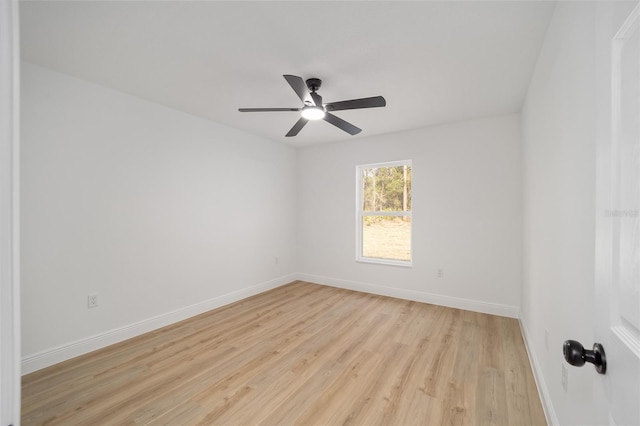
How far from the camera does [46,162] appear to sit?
7.47ft

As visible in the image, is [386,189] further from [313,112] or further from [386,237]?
[313,112]

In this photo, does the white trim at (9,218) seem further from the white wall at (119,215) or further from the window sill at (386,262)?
the window sill at (386,262)

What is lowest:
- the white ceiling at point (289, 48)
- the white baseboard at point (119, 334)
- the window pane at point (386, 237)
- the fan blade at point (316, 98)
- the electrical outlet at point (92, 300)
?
the white baseboard at point (119, 334)

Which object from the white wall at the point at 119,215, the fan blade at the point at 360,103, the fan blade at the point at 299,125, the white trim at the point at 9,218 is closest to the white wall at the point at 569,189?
the fan blade at the point at 360,103

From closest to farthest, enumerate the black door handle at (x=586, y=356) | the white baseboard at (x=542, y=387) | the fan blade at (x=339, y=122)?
the black door handle at (x=586, y=356)
the white baseboard at (x=542, y=387)
the fan blade at (x=339, y=122)

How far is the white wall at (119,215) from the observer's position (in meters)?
2.24

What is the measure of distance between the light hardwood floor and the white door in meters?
1.47

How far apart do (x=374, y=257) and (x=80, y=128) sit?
13.0 feet

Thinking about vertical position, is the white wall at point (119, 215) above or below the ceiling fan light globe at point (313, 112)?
below

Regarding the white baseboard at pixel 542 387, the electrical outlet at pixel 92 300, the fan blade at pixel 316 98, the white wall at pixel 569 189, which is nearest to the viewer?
the white wall at pixel 569 189

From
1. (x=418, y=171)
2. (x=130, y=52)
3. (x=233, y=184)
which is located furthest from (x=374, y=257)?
(x=130, y=52)

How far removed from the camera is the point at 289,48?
6.54 feet

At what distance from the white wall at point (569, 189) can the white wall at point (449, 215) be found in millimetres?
1357

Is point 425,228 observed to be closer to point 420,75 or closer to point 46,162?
point 420,75
